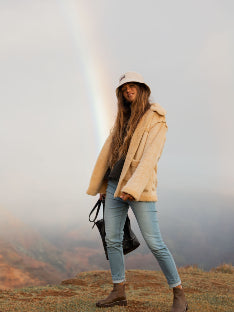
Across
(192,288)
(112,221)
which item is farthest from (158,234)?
(192,288)

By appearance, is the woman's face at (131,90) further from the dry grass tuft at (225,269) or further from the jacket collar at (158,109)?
the dry grass tuft at (225,269)

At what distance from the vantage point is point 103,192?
173 inches

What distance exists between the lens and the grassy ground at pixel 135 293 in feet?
14.1

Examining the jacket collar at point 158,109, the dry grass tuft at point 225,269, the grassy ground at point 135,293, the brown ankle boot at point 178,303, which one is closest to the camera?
the brown ankle boot at point 178,303

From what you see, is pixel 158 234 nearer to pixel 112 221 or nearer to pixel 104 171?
pixel 112 221

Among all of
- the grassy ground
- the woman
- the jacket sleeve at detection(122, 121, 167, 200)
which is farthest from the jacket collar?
the grassy ground

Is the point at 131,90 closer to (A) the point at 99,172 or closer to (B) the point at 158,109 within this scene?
(B) the point at 158,109

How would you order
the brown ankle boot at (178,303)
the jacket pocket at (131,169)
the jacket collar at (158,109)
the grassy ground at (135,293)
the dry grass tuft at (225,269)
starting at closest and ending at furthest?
the brown ankle boot at (178,303), the jacket pocket at (131,169), the jacket collar at (158,109), the grassy ground at (135,293), the dry grass tuft at (225,269)

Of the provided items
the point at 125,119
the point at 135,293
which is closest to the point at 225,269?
the point at 135,293

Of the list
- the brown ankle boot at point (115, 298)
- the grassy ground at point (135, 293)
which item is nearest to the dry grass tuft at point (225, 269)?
the grassy ground at point (135, 293)

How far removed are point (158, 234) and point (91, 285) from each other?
400cm

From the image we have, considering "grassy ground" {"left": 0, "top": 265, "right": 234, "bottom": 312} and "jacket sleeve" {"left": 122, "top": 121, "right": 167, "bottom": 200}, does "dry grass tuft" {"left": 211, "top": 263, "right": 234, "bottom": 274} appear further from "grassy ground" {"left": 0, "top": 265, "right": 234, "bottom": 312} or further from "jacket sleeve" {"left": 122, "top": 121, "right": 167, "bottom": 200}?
"jacket sleeve" {"left": 122, "top": 121, "right": 167, "bottom": 200}

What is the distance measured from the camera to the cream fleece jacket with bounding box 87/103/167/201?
140 inches

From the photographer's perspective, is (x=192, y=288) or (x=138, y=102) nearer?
(x=138, y=102)
